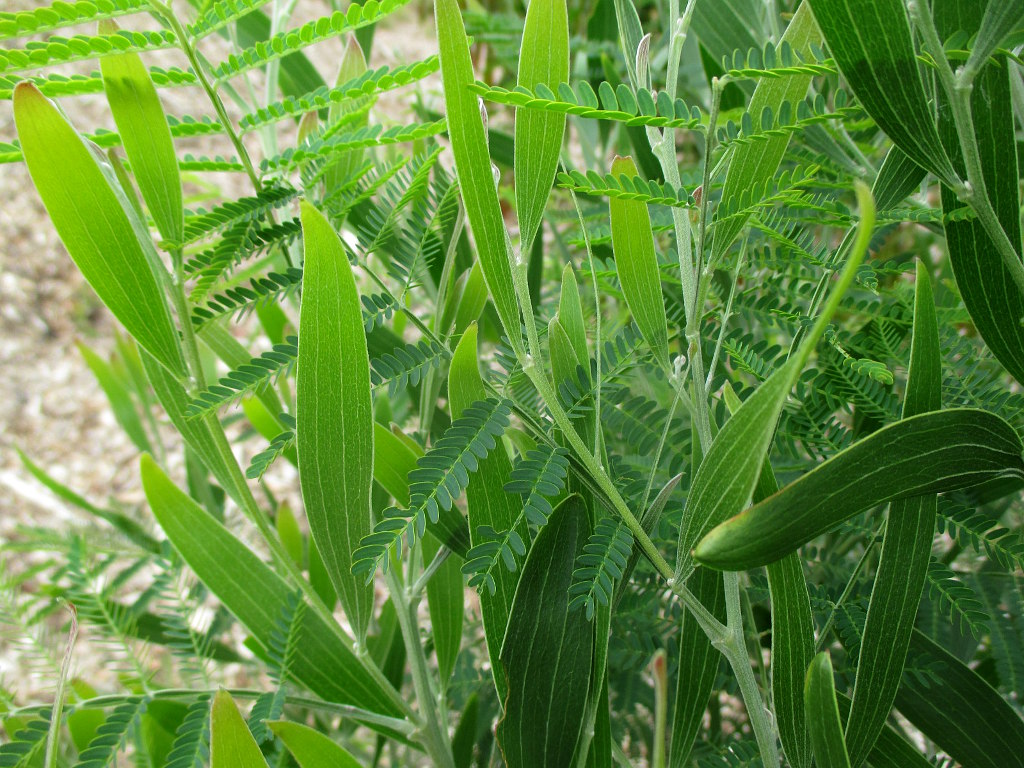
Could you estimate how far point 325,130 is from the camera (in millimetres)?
469

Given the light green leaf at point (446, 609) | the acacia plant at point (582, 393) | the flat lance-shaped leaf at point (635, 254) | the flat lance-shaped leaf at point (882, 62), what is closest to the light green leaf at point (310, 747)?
the acacia plant at point (582, 393)

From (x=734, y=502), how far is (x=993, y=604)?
38 centimetres

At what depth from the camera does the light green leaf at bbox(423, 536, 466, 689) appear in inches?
22.2

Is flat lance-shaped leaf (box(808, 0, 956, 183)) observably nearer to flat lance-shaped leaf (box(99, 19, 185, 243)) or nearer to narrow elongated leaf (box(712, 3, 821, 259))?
narrow elongated leaf (box(712, 3, 821, 259))

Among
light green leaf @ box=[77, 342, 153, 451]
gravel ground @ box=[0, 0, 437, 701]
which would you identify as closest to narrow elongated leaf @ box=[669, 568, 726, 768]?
light green leaf @ box=[77, 342, 153, 451]

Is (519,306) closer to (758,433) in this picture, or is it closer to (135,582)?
(758,433)

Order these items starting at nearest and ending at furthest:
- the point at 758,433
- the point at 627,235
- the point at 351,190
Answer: the point at 758,433, the point at 627,235, the point at 351,190

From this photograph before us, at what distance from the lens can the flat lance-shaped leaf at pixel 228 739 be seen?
0.33 metres

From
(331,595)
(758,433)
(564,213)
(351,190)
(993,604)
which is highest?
(564,213)

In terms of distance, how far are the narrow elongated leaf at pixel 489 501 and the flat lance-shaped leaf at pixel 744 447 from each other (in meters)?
0.08

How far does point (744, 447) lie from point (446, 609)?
338 millimetres

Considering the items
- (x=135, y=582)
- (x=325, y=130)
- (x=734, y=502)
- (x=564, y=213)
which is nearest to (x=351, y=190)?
(x=325, y=130)

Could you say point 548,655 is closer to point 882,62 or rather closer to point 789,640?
point 789,640

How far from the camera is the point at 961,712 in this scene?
0.45 metres
